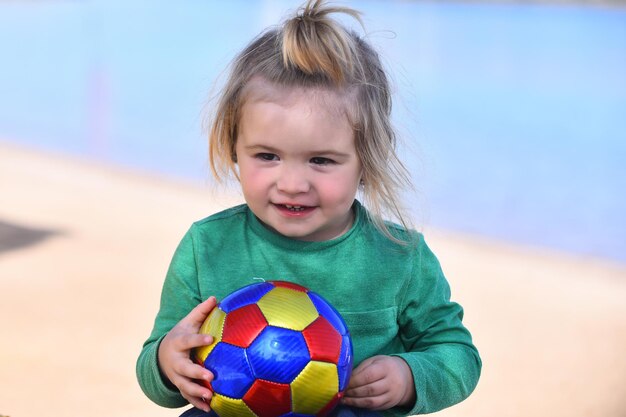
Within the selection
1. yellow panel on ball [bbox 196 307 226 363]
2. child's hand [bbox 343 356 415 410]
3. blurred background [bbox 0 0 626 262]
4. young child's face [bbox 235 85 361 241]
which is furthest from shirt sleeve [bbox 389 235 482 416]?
yellow panel on ball [bbox 196 307 226 363]

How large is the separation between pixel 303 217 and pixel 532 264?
10.6 ft

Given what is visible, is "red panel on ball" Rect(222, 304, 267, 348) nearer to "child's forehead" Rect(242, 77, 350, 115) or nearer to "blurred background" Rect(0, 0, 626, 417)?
"child's forehead" Rect(242, 77, 350, 115)

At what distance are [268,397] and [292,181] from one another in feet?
1.67

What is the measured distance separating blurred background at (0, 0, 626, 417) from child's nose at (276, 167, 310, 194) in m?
0.47

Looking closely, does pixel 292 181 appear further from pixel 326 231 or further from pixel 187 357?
pixel 187 357

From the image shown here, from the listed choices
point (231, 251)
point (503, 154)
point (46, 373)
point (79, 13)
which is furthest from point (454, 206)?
point (79, 13)

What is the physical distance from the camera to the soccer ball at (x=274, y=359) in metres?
2.23

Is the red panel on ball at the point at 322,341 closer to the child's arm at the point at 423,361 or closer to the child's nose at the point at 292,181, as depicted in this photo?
the child's arm at the point at 423,361

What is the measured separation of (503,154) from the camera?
27.1 ft

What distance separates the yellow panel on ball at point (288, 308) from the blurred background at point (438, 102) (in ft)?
2.21

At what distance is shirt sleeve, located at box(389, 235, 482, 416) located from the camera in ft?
8.42

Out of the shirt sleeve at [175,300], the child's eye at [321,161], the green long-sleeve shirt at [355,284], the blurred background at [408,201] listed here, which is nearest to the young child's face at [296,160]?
the child's eye at [321,161]

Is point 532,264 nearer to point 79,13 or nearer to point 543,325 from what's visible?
point 543,325

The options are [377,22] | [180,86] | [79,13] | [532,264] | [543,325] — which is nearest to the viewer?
[543,325]
